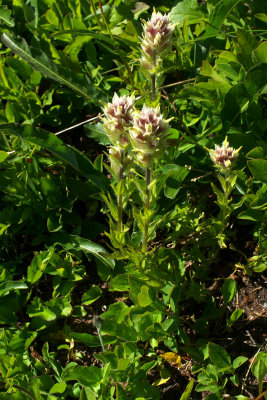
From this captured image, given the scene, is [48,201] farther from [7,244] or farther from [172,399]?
[172,399]

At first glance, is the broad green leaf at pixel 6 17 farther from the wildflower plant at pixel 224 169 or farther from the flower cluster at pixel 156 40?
the wildflower plant at pixel 224 169

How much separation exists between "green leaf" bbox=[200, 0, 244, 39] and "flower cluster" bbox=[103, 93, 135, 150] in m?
1.38

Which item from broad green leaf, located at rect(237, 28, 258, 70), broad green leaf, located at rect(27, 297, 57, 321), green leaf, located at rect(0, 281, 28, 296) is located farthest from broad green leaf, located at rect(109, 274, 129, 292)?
broad green leaf, located at rect(237, 28, 258, 70)

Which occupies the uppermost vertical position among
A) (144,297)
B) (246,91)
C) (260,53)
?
(260,53)

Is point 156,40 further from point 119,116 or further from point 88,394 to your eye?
point 88,394

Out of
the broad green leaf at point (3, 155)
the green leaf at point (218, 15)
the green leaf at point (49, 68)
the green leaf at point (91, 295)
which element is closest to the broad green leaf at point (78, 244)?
the green leaf at point (91, 295)

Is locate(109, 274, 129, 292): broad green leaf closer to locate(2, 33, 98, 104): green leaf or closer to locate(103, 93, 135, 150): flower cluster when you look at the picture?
locate(103, 93, 135, 150): flower cluster

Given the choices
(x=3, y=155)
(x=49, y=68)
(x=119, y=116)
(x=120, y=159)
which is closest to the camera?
(x=119, y=116)

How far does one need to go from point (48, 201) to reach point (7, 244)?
1.37 ft

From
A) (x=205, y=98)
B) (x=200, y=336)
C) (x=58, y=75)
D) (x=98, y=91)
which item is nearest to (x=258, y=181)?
(x=205, y=98)

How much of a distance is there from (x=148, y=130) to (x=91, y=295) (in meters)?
1.42

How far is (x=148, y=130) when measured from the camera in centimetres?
219

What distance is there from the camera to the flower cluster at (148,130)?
2.21 m

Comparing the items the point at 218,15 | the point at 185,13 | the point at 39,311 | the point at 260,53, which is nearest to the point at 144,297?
the point at 39,311
